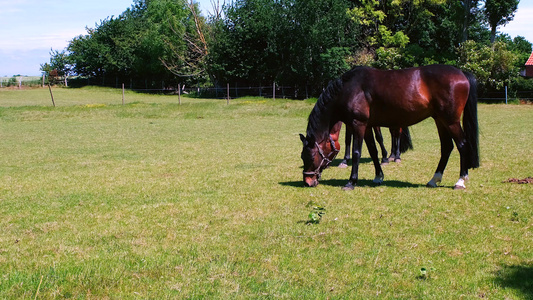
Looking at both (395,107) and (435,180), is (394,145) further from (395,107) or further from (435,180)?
(395,107)

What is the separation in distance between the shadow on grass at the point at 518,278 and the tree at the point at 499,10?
39642 mm

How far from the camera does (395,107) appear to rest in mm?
8578

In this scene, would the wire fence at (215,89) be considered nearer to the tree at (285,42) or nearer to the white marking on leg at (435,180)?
the tree at (285,42)

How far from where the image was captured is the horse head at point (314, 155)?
8.71m

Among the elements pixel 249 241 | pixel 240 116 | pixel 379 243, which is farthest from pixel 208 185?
pixel 240 116

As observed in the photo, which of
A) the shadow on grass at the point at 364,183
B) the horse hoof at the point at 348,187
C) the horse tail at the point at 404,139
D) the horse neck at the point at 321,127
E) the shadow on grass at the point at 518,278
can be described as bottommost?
the shadow on grass at the point at 364,183

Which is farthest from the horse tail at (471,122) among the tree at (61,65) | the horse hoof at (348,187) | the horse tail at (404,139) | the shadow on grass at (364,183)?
the tree at (61,65)

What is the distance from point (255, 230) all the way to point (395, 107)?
3768 mm

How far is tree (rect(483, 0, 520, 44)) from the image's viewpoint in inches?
1550

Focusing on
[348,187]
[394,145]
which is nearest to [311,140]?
[348,187]

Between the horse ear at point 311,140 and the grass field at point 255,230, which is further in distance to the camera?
the horse ear at point 311,140

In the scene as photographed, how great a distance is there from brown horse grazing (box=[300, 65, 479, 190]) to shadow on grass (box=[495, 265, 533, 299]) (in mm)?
3840

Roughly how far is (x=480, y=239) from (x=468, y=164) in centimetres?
325

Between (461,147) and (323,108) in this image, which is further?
(323,108)
